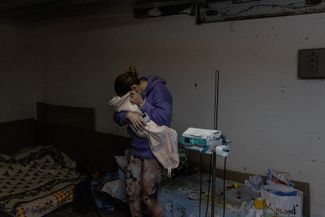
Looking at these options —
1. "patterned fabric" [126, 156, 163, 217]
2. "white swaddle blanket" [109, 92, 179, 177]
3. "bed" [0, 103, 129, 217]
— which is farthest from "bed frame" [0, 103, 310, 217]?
"white swaddle blanket" [109, 92, 179, 177]

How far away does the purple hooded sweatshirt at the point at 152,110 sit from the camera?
2018 millimetres

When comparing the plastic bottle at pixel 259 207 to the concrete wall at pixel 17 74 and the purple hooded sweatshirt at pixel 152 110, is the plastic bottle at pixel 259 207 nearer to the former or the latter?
the purple hooded sweatshirt at pixel 152 110

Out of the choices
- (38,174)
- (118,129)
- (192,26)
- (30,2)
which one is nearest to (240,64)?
(192,26)

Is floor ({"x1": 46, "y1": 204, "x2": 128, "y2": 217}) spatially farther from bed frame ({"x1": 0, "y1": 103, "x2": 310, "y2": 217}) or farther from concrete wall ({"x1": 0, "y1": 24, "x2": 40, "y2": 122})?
concrete wall ({"x1": 0, "y1": 24, "x2": 40, "y2": 122})

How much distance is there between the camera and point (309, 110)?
204cm

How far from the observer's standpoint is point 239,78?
2295 millimetres

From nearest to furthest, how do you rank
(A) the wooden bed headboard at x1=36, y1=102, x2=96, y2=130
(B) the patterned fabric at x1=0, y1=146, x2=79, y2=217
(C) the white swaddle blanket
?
(C) the white swaddle blanket < (B) the patterned fabric at x1=0, y1=146, x2=79, y2=217 < (A) the wooden bed headboard at x1=36, y1=102, x2=96, y2=130

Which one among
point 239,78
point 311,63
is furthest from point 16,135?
point 311,63

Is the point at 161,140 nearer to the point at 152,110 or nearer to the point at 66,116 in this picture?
the point at 152,110

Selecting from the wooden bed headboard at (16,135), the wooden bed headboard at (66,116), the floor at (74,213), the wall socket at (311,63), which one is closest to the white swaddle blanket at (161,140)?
the floor at (74,213)

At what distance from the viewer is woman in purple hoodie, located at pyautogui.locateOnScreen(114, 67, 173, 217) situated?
2.03m

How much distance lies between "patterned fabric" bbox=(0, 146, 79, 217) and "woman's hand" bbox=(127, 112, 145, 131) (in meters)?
0.93

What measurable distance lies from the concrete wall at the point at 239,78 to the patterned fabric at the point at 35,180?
1.80 feet

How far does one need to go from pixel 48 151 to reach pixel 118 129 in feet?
2.64
